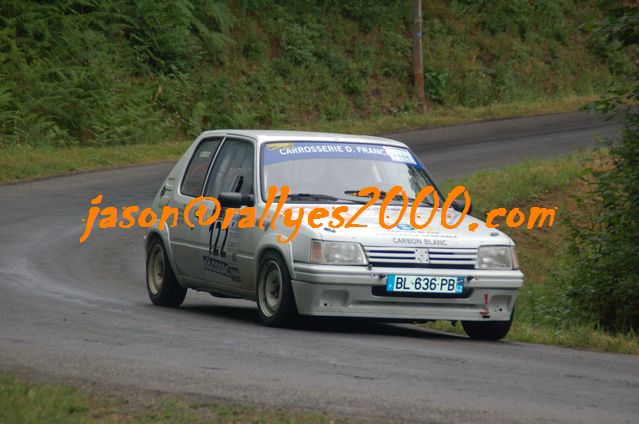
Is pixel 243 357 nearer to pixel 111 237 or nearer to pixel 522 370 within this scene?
pixel 522 370

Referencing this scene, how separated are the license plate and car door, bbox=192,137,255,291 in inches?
61.8

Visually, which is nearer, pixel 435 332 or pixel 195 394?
pixel 195 394

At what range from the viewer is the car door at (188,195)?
1195 cm

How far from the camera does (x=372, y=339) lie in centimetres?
983

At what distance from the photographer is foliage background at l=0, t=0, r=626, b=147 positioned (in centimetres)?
2873

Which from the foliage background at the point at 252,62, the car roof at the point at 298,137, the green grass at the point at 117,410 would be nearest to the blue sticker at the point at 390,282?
the car roof at the point at 298,137

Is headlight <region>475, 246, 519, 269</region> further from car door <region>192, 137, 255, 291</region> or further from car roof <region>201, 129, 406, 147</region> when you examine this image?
car door <region>192, 137, 255, 291</region>

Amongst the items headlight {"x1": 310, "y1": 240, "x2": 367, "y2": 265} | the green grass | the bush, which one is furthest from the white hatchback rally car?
the green grass

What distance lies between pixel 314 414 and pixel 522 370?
2.27m

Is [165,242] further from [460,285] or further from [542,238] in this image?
[542,238]

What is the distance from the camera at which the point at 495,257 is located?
1038 centimetres

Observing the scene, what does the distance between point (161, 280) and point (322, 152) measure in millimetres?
2198

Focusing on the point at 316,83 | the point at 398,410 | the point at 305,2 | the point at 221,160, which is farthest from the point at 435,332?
the point at 305,2

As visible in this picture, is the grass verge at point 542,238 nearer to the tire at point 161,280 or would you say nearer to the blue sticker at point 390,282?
the blue sticker at point 390,282
